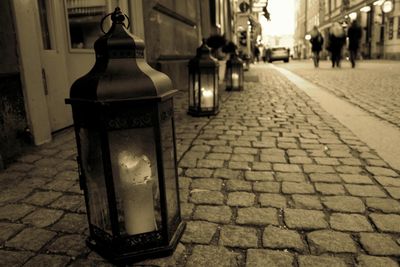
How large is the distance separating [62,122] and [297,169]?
2.92 metres

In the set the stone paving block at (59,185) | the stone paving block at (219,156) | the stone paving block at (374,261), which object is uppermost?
the stone paving block at (59,185)

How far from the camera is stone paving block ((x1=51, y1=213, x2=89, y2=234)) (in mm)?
2119

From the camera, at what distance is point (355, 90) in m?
8.20

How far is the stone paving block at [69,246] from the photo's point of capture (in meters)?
1.88

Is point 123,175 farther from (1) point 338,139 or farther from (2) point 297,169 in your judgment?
(1) point 338,139

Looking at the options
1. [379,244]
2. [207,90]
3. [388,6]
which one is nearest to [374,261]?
[379,244]

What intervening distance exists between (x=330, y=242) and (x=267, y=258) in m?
0.38

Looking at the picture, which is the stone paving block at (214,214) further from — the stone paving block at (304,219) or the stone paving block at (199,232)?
the stone paving block at (304,219)

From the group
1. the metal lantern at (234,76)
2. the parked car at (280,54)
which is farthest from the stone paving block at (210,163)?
the parked car at (280,54)

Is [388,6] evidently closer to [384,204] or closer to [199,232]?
[384,204]

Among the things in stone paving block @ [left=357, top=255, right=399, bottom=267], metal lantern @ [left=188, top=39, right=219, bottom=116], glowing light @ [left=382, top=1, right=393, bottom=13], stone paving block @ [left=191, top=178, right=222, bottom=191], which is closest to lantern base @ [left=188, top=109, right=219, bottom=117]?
metal lantern @ [left=188, top=39, right=219, bottom=116]

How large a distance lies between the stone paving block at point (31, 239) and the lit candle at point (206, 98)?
3.46 meters

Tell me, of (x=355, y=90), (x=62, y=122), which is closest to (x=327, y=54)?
(x=355, y=90)

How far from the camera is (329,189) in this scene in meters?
2.58
